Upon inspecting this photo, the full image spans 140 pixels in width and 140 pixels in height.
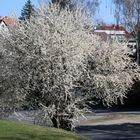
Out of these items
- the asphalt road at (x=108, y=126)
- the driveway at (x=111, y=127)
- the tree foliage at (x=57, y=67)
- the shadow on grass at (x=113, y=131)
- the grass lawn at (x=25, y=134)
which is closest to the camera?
the grass lawn at (x=25, y=134)

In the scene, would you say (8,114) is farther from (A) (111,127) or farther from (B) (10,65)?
(A) (111,127)

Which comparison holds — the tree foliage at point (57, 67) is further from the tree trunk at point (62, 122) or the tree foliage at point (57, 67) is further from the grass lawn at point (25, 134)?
the grass lawn at point (25, 134)

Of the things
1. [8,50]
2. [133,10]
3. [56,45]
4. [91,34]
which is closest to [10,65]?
[8,50]

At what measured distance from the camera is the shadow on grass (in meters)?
23.2

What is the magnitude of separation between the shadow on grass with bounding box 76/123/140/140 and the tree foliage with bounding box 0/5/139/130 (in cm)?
178

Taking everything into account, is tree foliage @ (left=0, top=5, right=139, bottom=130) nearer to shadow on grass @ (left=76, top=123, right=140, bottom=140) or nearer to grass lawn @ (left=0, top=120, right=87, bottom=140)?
shadow on grass @ (left=76, top=123, right=140, bottom=140)

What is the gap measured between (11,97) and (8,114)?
1.45m

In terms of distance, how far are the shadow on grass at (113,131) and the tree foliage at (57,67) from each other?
5.85ft

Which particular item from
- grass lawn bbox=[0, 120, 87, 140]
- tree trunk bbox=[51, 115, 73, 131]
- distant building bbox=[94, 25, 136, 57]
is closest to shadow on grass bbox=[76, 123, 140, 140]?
tree trunk bbox=[51, 115, 73, 131]

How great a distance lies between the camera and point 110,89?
22.8 meters

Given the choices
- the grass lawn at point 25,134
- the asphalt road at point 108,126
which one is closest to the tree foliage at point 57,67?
the asphalt road at point 108,126

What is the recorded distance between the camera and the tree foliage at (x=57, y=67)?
20.8 m

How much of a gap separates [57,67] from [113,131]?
738 cm

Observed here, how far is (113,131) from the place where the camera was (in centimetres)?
2672
